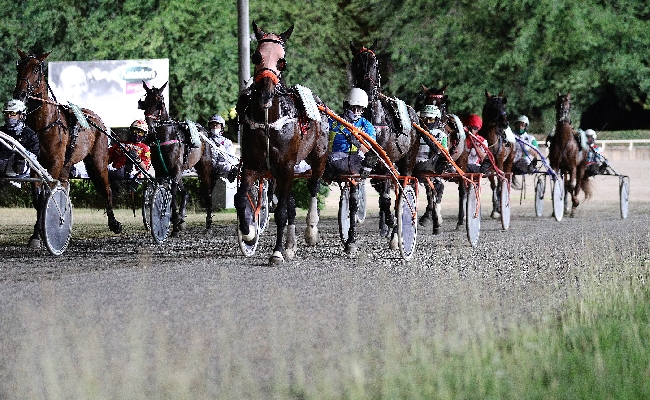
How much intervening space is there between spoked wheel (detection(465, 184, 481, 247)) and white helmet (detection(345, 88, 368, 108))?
190 centimetres

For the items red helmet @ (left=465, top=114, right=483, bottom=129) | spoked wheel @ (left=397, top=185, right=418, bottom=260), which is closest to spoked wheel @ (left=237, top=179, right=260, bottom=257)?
spoked wheel @ (left=397, top=185, right=418, bottom=260)

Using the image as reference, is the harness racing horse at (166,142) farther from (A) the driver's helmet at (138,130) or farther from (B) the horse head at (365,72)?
(B) the horse head at (365,72)

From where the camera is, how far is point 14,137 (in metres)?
13.8

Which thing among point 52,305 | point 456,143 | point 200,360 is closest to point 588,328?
point 200,360

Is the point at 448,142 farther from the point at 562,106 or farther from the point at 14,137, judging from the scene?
the point at 14,137

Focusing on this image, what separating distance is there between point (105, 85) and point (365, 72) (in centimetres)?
1397

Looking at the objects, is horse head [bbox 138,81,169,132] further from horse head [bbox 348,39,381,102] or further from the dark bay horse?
the dark bay horse

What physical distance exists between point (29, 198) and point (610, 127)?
80.0ft

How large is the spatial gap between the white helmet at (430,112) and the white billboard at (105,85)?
10.9 metres

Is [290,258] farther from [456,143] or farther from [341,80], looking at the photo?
[341,80]

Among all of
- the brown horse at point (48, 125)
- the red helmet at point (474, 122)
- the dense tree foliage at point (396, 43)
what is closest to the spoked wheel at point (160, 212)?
the brown horse at point (48, 125)

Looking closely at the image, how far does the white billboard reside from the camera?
1039 inches

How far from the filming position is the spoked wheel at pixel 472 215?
1450 centimetres

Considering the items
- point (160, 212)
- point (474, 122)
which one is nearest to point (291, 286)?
point (160, 212)
